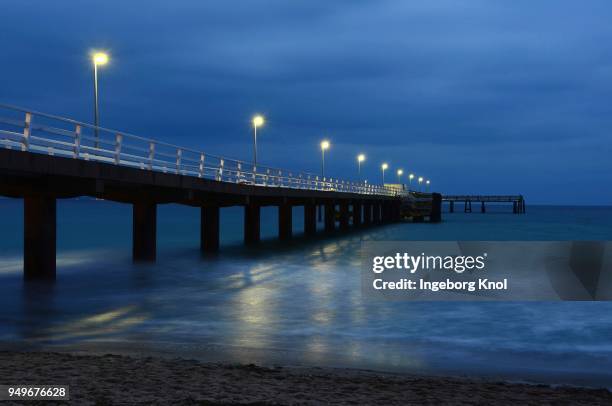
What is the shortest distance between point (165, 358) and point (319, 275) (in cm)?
1681

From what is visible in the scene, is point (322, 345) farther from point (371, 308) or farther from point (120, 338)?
point (371, 308)

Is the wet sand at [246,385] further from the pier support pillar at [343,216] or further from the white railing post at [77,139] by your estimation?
the pier support pillar at [343,216]

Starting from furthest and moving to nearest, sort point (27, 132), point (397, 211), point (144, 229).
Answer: point (397, 211) < point (144, 229) < point (27, 132)

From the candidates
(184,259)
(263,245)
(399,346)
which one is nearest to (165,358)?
(399,346)

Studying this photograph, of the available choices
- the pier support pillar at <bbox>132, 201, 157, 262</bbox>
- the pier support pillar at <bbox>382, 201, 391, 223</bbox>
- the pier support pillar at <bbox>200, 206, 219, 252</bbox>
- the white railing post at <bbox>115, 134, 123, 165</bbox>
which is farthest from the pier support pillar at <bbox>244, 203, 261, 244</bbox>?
the pier support pillar at <bbox>382, 201, 391, 223</bbox>

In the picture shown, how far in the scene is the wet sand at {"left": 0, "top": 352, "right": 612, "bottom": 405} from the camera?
8.56 metres

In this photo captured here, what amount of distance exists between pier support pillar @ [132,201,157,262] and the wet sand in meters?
19.1

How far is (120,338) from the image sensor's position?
13.9m

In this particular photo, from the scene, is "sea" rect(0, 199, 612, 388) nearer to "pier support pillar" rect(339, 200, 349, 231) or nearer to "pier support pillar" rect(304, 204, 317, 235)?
"pier support pillar" rect(304, 204, 317, 235)

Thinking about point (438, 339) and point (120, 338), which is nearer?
point (120, 338)

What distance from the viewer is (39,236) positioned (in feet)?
73.0

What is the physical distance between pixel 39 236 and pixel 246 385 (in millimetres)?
14959

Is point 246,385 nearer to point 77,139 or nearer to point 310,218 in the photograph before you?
point 77,139

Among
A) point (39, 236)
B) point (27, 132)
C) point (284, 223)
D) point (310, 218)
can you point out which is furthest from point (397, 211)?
point (27, 132)
